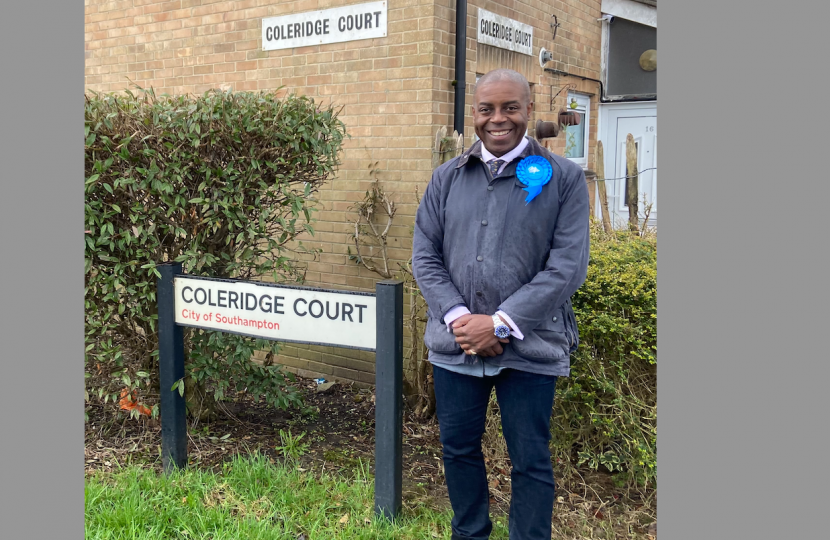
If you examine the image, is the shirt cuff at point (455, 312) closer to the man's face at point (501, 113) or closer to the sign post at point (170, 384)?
the man's face at point (501, 113)

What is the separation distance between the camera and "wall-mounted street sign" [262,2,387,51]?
18.4ft

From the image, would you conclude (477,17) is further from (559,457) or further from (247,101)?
(559,457)

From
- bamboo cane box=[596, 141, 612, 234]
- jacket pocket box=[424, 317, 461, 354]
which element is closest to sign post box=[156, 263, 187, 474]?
jacket pocket box=[424, 317, 461, 354]

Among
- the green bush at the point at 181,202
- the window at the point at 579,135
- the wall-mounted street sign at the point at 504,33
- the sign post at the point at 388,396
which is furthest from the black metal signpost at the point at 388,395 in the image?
the window at the point at 579,135

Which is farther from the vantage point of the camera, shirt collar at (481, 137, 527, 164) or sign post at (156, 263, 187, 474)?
sign post at (156, 263, 187, 474)

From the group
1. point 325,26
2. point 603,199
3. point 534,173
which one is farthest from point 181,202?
point 603,199

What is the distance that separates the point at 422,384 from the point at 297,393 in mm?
872

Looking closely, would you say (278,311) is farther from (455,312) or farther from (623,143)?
(623,143)

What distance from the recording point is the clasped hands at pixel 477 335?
2822 millimetres

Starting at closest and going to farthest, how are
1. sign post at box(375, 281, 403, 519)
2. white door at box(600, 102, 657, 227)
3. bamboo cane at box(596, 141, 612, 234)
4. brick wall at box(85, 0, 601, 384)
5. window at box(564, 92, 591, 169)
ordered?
sign post at box(375, 281, 403, 519) < bamboo cane at box(596, 141, 612, 234) < brick wall at box(85, 0, 601, 384) < window at box(564, 92, 591, 169) < white door at box(600, 102, 657, 227)

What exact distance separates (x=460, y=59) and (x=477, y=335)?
3.31 m

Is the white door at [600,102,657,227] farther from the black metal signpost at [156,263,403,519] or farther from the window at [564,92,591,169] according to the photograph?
the black metal signpost at [156,263,403,519]

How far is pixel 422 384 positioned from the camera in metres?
5.00

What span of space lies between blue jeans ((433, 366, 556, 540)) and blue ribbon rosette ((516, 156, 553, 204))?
744 millimetres
